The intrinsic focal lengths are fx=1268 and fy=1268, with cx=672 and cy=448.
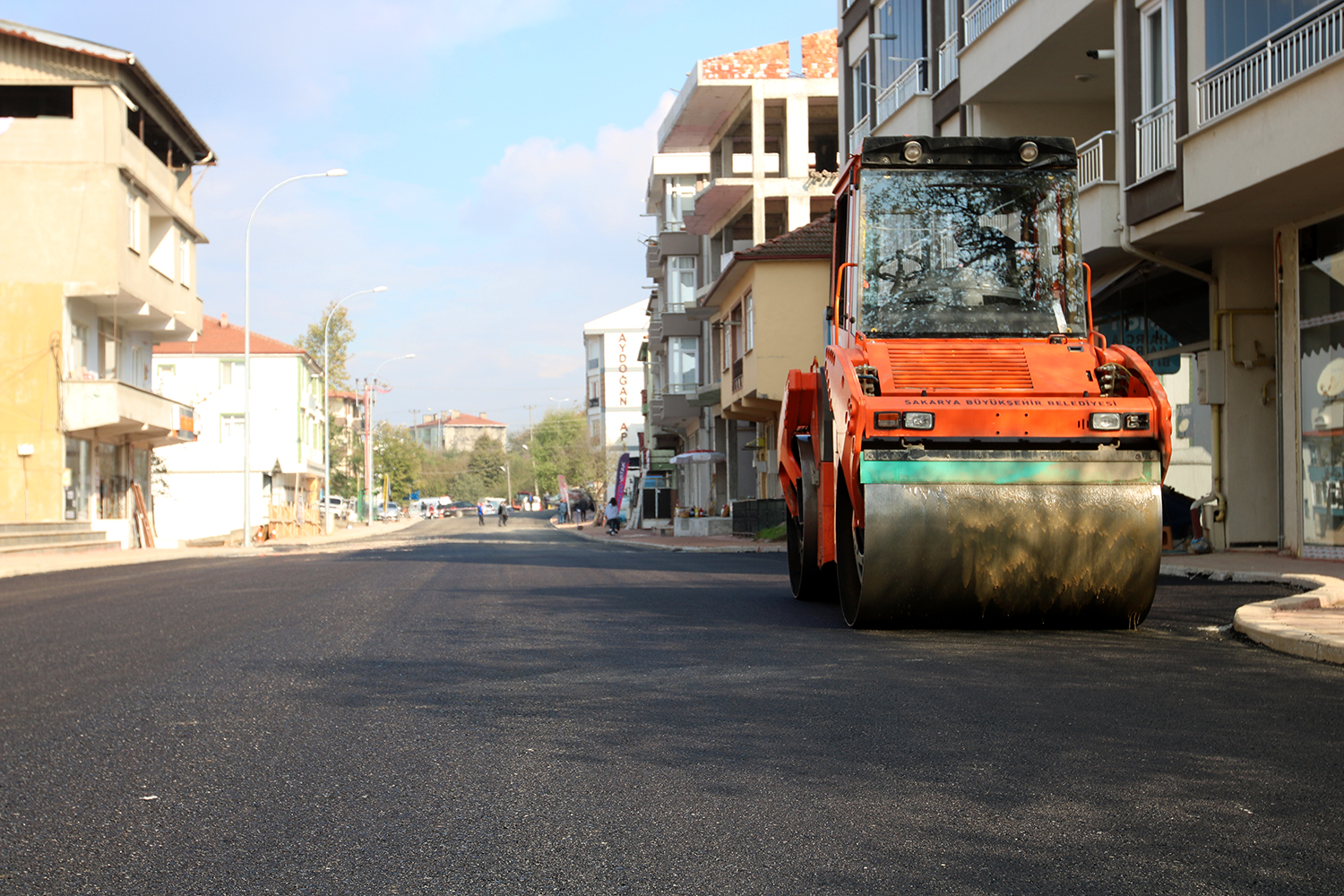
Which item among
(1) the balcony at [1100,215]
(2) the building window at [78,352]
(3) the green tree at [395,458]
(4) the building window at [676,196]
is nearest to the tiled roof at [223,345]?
(3) the green tree at [395,458]

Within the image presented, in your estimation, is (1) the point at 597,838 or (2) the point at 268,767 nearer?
(1) the point at 597,838

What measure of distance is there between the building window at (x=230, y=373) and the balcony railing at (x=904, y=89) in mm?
51004

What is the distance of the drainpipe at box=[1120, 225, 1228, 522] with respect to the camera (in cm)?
1806

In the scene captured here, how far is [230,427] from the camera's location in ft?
227

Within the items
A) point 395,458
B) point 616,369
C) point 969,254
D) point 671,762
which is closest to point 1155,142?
point 969,254

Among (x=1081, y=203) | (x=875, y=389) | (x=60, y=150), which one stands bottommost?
(x=875, y=389)

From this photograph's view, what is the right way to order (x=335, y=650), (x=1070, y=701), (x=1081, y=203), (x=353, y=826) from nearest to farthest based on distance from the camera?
(x=353, y=826), (x=1070, y=701), (x=335, y=650), (x=1081, y=203)

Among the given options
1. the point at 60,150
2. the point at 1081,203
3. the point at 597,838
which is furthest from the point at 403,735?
the point at 60,150

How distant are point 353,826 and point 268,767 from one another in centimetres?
Result: 105

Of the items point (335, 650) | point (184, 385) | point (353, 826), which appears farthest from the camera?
point (184, 385)

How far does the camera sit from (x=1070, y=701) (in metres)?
6.26

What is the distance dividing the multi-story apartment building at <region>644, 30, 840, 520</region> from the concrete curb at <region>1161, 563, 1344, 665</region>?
31.2m

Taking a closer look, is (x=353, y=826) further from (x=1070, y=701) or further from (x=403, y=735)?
(x=1070, y=701)

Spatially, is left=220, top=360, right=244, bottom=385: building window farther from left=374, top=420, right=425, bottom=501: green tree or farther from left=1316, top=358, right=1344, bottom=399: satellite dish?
left=1316, top=358, right=1344, bottom=399: satellite dish
